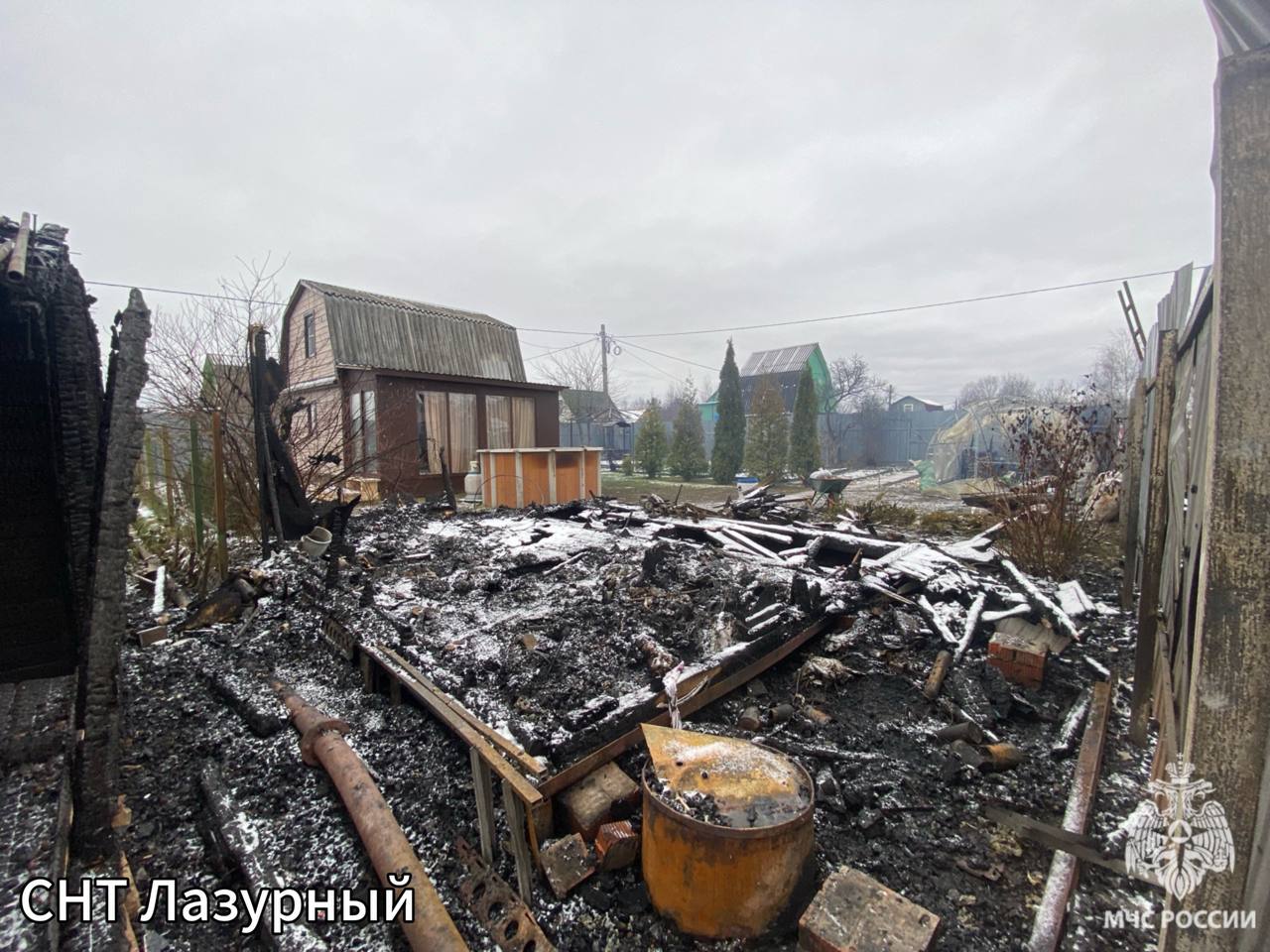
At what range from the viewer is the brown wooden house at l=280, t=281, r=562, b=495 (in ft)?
40.2

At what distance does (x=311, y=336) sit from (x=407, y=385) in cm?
412

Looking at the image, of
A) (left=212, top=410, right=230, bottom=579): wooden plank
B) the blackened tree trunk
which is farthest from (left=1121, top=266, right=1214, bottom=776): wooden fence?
(left=212, top=410, right=230, bottom=579): wooden plank

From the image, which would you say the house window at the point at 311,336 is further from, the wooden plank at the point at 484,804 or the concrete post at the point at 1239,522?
the concrete post at the point at 1239,522

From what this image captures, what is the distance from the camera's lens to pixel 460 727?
2.62 m

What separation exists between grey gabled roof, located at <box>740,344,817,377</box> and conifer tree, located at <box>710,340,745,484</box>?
11.2 meters

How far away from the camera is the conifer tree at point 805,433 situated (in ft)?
62.6

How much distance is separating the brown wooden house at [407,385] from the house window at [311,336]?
28mm

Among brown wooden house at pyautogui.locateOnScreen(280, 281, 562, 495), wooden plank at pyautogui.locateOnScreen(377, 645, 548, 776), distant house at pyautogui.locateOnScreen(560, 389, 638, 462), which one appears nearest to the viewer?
wooden plank at pyautogui.locateOnScreen(377, 645, 548, 776)

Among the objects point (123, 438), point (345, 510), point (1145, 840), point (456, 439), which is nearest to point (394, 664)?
point (123, 438)

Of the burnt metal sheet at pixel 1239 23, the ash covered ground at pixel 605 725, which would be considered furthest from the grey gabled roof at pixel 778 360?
the burnt metal sheet at pixel 1239 23

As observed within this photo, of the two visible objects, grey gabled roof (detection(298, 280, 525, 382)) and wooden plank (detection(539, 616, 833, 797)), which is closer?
wooden plank (detection(539, 616, 833, 797))

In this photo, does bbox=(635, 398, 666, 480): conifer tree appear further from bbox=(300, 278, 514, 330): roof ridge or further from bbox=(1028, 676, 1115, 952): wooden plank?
bbox=(1028, 676, 1115, 952): wooden plank

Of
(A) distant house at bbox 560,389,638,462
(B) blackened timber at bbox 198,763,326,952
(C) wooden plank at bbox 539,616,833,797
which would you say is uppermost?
(A) distant house at bbox 560,389,638,462

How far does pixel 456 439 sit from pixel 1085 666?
13.1m
